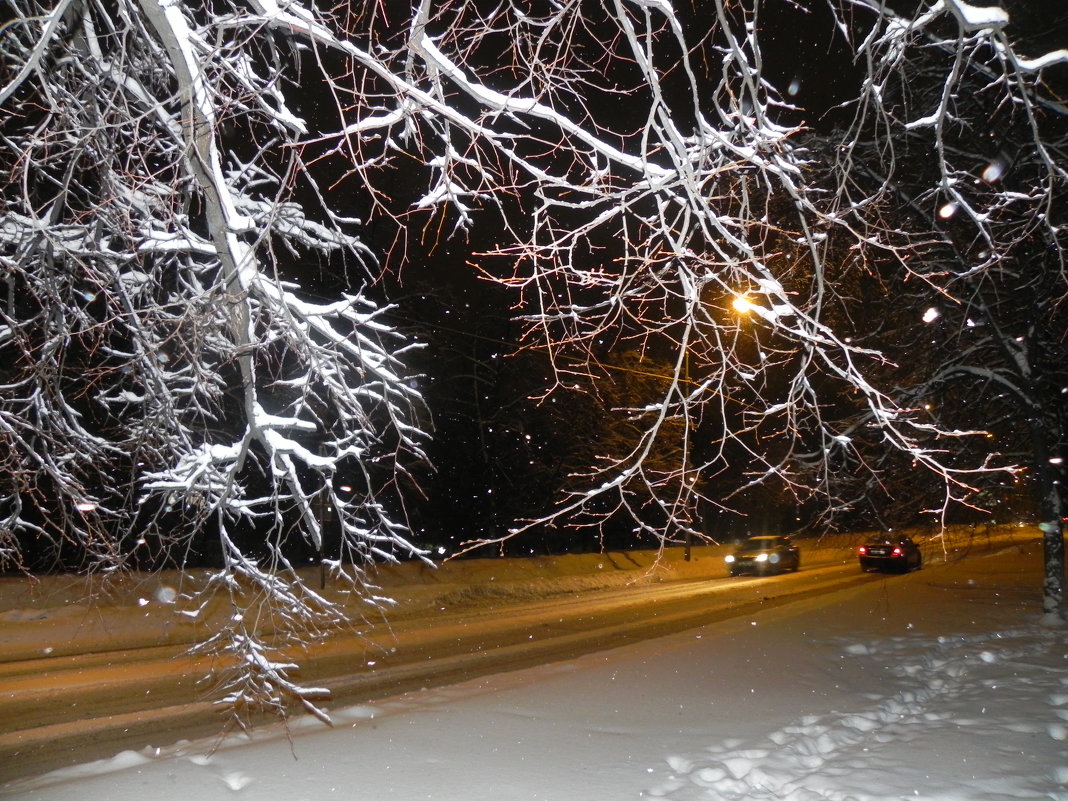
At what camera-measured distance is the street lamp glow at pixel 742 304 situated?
408 centimetres

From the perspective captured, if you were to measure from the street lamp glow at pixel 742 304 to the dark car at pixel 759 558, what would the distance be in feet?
86.4

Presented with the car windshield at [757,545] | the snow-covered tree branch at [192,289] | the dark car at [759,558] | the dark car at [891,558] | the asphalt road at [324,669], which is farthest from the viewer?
the car windshield at [757,545]

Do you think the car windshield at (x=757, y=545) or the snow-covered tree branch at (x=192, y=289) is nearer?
the snow-covered tree branch at (x=192, y=289)

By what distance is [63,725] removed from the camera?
8609 mm

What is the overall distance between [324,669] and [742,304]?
9.23 metres

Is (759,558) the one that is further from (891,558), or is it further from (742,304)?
(742,304)

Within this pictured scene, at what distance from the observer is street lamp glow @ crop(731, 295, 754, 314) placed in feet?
13.4

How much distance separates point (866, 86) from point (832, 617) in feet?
42.2

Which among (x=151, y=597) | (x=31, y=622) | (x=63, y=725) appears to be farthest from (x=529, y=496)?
(x=63, y=725)

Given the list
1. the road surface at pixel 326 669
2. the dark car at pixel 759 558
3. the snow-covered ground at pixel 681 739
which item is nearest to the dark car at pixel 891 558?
the dark car at pixel 759 558

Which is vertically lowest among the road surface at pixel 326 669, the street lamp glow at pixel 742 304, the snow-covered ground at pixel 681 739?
the road surface at pixel 326 669

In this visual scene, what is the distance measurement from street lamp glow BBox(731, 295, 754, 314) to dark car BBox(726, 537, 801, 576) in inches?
1037

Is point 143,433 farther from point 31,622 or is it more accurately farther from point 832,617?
point 832,617

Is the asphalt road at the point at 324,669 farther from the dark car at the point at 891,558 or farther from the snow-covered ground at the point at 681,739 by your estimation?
the dark car at the point at 891,558
